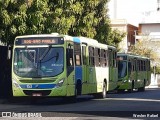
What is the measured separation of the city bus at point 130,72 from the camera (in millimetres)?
39250

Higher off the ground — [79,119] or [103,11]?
[103,11]

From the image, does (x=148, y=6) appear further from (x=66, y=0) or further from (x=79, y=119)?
(x=79, y=119)

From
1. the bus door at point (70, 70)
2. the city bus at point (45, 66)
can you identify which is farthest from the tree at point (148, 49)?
the city bus at point (45, 66)

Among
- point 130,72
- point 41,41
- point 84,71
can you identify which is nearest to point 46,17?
point 84,71

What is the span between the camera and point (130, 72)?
40.0 metres

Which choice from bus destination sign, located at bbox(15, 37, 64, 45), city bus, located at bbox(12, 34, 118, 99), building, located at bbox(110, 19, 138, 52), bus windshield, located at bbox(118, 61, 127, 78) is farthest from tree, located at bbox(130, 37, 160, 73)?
bus destination sign, located at bbox(15, 37, 64, 45)

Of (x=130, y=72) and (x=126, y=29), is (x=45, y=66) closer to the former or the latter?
(x=130, y=72)

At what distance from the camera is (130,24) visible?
95.4 metres

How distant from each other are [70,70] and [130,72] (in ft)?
55.1

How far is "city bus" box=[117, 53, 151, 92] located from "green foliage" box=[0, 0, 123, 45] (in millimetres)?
6268

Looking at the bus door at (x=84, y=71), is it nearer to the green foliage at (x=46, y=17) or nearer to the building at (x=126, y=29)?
the green foliage at (x=46, y=17)

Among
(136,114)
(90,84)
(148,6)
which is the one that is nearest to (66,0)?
(90,84)

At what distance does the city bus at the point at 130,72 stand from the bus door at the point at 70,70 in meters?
15.2

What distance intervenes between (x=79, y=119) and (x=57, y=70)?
23.3 feet
